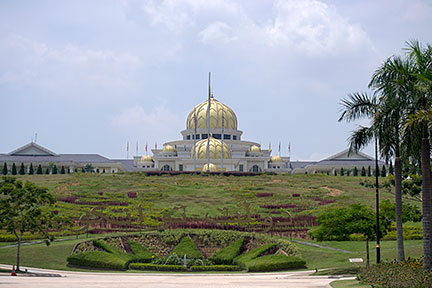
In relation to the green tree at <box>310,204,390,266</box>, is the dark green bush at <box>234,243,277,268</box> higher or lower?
lower

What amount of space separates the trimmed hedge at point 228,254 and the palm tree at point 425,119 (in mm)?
15238

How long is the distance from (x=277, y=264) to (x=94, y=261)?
1007 centimetres

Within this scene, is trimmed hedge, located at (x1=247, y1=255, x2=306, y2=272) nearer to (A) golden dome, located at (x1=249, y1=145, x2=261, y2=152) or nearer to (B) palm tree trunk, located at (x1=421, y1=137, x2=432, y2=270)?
(B) palm tree trunk, located at (x1=421, y1=137, x2=432, y2=270)

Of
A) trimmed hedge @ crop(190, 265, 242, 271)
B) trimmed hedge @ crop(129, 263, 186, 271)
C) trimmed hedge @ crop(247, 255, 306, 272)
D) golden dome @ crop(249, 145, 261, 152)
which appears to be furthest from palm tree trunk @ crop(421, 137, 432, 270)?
golden dome @ crop(249, 145, 261, 152)

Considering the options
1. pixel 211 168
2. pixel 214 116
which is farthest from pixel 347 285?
pixel 214 116

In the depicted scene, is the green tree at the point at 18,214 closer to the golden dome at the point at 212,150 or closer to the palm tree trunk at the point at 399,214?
the palm tree trunk at the point at 399,214

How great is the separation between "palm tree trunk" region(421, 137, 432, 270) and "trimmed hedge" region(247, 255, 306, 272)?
11.0 metres

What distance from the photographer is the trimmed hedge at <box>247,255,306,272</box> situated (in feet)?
91.9

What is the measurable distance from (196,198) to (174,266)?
2063 centimetres

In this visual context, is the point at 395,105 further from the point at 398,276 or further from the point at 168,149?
the point at 168,149

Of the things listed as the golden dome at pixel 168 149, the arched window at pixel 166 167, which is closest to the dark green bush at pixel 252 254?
the arched window at pixel 166 167

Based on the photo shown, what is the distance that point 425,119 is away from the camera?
1748 centimetres

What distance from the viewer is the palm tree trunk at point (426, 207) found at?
17.8 meters

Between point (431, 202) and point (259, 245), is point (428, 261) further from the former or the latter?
point (259, 245)
